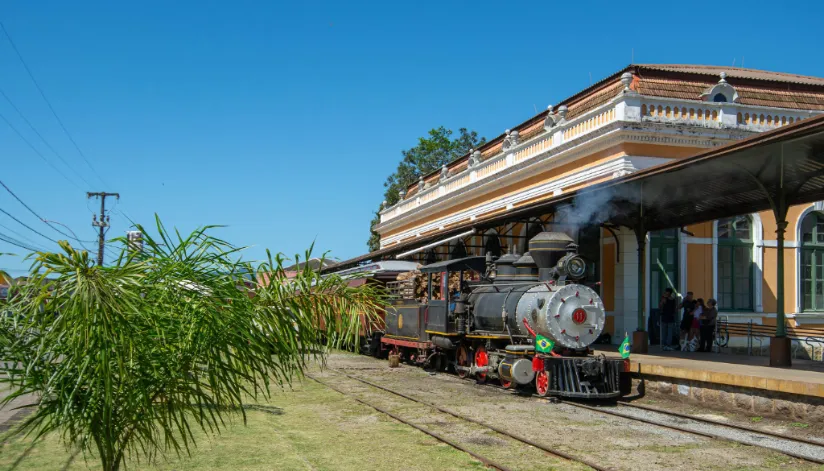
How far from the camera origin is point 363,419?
33.2 ft

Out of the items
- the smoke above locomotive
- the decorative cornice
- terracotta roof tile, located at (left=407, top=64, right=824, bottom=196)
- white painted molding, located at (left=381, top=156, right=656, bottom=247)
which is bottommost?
the smoke above locomotive

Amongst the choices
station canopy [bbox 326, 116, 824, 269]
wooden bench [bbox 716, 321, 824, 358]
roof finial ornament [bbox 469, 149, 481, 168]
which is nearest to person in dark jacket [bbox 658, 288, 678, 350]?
wooden bench [bbox 716, 321, 824, 358]

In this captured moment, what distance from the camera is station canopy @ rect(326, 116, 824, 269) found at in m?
11.7

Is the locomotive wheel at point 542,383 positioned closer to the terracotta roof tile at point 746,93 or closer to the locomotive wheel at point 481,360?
the locomotive wheel at point 481,360

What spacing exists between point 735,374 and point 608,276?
369 inches

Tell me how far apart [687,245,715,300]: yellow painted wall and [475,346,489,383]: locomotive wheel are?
27.0 feet

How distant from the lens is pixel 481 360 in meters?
14.5

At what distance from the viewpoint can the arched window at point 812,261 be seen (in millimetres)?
20844

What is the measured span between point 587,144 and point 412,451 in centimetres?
1413

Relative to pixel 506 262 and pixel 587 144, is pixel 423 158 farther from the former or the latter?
pixel 506 262

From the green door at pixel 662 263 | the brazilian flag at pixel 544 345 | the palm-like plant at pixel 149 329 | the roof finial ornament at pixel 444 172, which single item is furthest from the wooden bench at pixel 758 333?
the palm-like plant at pixel 149 329

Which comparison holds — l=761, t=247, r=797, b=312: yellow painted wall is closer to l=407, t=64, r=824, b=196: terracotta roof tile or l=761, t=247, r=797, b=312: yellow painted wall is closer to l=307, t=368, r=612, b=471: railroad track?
l=407, t=64, r=824, b=196: terracotta roof tile

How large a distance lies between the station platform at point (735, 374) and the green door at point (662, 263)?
4700mm

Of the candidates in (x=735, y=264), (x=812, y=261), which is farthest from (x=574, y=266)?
(x=812, y=261)
